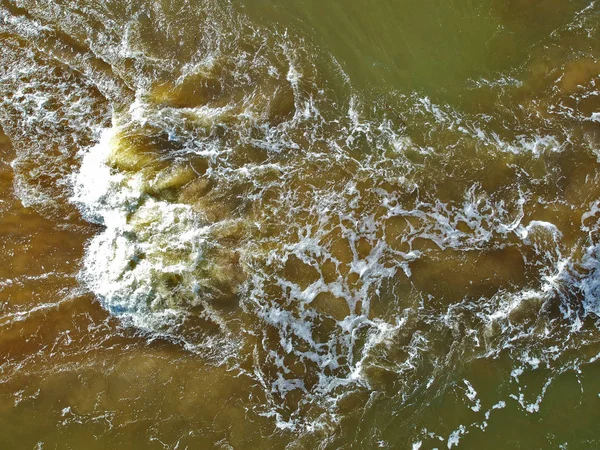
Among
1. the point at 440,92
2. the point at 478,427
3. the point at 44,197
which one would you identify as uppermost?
the point at 44,197

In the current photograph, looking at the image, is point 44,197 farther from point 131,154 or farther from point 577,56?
point 577,56

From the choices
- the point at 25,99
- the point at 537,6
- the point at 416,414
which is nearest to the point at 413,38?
the point at 537,6

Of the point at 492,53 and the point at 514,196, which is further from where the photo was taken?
the point at 492,53

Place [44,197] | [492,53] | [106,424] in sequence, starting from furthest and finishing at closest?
1. [492,53]
2. [44,197]
3. [106,424]

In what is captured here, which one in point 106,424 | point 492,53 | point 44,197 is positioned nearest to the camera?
point 106,424

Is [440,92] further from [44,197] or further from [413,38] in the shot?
[44,197]

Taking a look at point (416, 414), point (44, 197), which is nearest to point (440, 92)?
point (416, 414)

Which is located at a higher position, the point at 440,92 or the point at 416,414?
the point at 440,92
